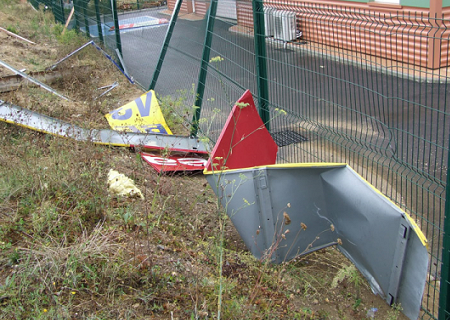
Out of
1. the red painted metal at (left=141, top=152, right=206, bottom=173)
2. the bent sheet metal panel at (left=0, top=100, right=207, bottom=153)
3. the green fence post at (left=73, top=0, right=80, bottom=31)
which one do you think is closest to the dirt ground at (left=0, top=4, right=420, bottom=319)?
the red painted metal at (left=141, top=152, right=206, bottom=173)

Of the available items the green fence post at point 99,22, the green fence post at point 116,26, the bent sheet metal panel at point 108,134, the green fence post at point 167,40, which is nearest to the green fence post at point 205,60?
the bent sheet metal panel at point 108,134

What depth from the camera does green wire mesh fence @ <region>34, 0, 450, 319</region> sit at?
308cm

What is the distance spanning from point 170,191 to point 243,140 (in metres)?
0.95

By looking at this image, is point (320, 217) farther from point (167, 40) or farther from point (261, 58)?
point (167, 40)

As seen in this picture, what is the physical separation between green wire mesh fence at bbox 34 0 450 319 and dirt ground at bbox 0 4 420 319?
53 cm

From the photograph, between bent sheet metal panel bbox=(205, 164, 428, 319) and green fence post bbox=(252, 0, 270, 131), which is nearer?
bent sheet metal panel bbox=(205, 164, 428, 319)

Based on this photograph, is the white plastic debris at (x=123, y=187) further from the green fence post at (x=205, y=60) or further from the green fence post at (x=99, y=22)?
the green fence post at (x=99, y=22)

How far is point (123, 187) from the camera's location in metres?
4.03

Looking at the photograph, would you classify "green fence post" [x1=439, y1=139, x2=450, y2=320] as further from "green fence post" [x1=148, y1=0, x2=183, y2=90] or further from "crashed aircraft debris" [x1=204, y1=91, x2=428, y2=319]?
"green fence post" [x1=148, y1=0, x2=183, y2=90]

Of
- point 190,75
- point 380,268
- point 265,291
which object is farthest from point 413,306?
point 190,75

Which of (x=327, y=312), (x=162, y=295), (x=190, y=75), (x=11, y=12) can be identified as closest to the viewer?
(x=162, y=295)

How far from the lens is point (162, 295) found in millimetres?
2795

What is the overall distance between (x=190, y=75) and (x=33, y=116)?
2.18 meters

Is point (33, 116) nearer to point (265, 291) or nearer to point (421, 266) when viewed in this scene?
point (265, 291)
